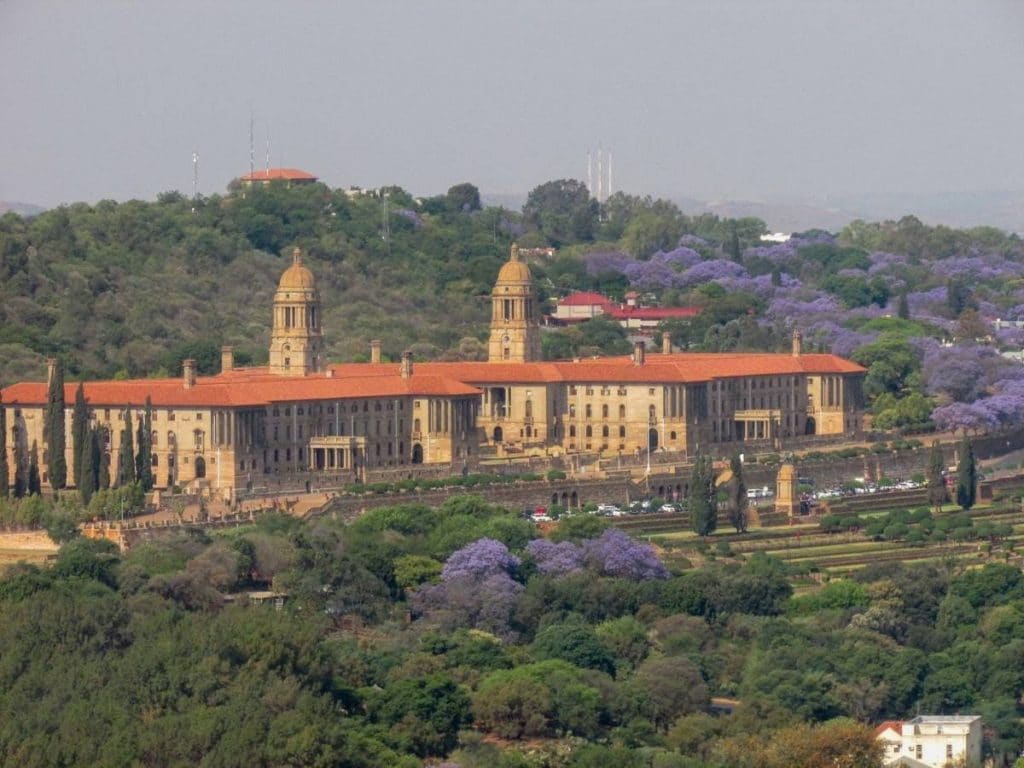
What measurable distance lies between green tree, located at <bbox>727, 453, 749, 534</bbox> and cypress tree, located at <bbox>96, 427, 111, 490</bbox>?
1375cm

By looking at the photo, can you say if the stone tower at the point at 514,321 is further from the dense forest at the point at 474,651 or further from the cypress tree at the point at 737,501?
the dense forest at the point at 474,651

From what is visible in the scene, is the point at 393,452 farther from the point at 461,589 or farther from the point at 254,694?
the point at 254,694

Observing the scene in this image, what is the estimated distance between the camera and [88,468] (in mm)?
83250

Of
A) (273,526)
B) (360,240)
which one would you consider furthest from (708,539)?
(360,240)

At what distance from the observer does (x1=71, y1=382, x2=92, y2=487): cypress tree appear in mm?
84125

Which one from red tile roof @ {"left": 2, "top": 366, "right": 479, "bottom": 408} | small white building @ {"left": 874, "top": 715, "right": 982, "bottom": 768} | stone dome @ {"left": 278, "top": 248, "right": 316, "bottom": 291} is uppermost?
stone dome @ {"left": 278, "top": 248, "right": 316, "bottom": 291}

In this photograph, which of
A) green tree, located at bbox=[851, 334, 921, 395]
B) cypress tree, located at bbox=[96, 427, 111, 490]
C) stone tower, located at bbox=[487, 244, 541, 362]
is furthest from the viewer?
green tree, located at bbox=[851, 334, 921, 395]

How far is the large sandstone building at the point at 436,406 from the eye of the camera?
293 ft

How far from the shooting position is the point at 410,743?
205 feet

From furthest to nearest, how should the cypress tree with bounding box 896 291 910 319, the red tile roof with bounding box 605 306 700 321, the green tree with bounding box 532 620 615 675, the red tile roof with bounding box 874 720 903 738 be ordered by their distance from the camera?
the cypress tree with bounding box 896 291 910 319 → the red tile roof with bounding box 605 306 700 321 → the green tree with bounding box 532 620 615 675 → the red tile roof with bounding box 874 720 903 738

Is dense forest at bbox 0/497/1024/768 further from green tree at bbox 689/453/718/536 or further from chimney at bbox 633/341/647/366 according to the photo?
chimney at bbox 633/341/647/366

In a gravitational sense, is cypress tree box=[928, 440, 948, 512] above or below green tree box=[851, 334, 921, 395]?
below

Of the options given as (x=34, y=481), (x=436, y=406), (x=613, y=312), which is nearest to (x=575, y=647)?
(x=34, y=481)

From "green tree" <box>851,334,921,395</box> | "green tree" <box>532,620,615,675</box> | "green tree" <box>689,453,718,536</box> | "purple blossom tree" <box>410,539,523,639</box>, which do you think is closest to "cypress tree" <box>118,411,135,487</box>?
"purple blossom tree" <box>410,539,523,639</box>
